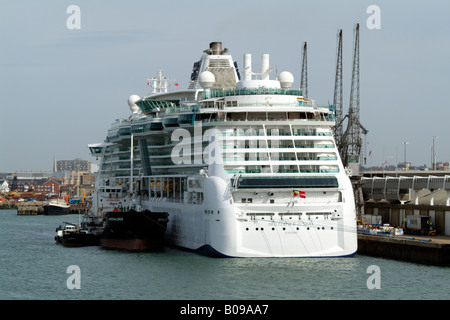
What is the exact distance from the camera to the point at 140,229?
53219mm

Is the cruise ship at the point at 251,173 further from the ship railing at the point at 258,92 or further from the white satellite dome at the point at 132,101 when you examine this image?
the white satellite dome at the point at 132,101

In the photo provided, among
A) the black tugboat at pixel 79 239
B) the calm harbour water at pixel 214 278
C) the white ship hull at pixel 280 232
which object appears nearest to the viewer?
the calm harbour water at pixel 214 278

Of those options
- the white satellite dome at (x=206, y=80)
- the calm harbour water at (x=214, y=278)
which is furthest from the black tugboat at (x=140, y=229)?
the white satellite dome at (x=206, y=80)

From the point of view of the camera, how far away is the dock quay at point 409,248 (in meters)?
45.0

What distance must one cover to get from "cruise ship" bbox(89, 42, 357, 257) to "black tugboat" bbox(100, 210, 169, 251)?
111 centimetres

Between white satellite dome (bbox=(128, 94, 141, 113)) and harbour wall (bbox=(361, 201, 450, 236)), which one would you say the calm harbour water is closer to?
harbour wall (bbox=(361, 201, 450, 236))

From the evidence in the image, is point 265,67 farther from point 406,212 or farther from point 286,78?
point 406,212

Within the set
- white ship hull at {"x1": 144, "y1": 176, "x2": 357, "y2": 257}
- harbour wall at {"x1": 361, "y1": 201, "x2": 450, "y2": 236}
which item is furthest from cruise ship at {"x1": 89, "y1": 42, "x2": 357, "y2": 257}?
harbour wall at {"x1": 361, "y1": 201, "x2": 450, "y2": 236}

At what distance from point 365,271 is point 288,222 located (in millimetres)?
5040

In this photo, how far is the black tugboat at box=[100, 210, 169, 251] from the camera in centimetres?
5316

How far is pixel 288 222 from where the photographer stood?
4347 cm

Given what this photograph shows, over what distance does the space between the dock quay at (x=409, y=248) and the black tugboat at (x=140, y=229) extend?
45.1 feet
